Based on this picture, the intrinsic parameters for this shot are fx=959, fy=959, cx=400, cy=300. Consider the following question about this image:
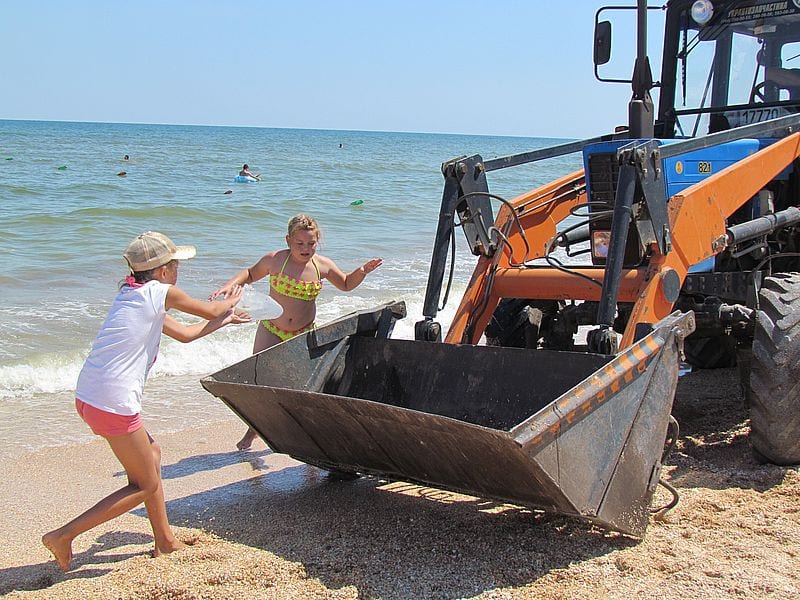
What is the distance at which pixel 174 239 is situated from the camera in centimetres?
1727

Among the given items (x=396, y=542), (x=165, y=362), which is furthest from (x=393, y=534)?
(x=165, y=362)

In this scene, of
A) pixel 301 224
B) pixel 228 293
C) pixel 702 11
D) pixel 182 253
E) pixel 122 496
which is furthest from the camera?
pixel 702 11

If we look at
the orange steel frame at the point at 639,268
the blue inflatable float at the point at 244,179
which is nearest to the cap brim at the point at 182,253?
the orange steel frame at the point at 639,268

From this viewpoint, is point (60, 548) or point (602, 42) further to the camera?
point (602, 42)

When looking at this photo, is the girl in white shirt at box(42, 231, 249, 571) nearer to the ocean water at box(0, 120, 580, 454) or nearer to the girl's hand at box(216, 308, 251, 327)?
the girl's hand at box(216, 308, 251, 327)

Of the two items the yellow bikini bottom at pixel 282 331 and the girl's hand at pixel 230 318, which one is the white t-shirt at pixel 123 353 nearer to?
the girl's hand at pixel 230 318

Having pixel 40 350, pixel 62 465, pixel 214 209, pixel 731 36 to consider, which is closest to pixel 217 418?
pixel 62 465

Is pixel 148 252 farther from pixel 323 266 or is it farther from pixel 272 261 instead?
pixel 323 266

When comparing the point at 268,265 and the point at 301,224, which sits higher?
the point at 301,224

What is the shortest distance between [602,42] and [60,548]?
4.40 m

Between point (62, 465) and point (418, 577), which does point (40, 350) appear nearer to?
point (62, 465)

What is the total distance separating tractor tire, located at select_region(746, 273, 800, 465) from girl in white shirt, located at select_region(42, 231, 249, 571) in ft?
8.88

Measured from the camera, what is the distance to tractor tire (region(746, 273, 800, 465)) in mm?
4895

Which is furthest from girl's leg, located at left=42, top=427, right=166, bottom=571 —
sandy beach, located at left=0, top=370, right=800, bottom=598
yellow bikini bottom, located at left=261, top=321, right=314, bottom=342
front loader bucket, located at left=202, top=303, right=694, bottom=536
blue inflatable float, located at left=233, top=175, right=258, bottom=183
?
blue inflatable float, located at left=233, top=175, right=258, bottom=183
